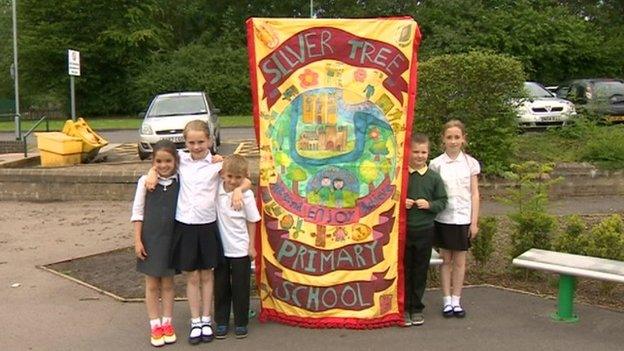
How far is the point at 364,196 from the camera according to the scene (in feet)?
16.8

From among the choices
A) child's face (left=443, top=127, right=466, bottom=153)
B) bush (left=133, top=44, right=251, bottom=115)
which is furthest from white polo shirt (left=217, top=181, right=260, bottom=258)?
bush (left=133, top=44, right=251, bottom=115)

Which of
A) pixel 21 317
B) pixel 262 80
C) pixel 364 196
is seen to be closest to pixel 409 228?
pixel 364 196

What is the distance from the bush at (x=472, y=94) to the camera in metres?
9.95

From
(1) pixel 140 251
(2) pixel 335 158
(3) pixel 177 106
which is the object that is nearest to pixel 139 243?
(1) pixel 140 251

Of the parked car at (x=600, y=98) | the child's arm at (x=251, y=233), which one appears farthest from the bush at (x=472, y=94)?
the child's arm at (x=251, y=233)

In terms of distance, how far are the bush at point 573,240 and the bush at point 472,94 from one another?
4.05 meters

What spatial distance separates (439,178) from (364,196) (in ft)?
1.88

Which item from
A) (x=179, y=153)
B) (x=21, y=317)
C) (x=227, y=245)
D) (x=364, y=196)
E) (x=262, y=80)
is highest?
(x=262, y=80)

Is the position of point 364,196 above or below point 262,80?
below

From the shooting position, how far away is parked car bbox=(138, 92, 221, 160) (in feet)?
48.9

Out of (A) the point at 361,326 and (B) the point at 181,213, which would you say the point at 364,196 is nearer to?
(A) the point at 361,326

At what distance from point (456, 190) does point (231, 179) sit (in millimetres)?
1699

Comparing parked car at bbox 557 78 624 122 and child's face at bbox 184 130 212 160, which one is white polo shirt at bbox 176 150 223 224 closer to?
child's face at bbox 184 130 212 160

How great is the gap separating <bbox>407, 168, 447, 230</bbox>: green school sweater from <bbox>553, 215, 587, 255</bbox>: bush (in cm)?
171
